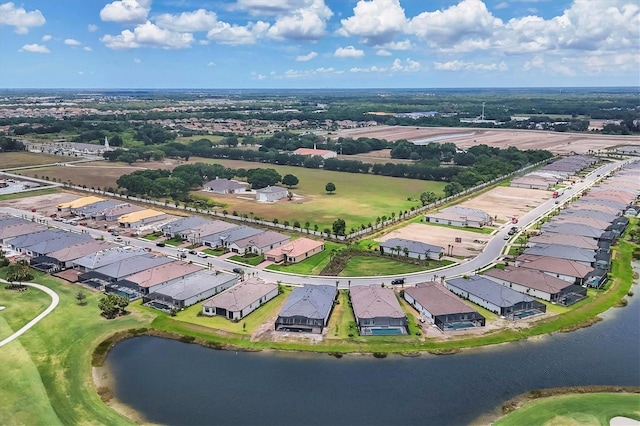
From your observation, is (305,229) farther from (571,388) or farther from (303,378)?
(571,388)

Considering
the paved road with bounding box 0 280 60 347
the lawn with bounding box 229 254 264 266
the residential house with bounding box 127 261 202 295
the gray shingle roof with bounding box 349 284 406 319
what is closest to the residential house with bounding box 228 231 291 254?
the lawn with bounding box 229 254 264 266

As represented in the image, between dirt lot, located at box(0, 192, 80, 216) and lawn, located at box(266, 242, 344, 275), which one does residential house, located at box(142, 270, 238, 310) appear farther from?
dirt lot, located at box(0, 192, 80, 216)

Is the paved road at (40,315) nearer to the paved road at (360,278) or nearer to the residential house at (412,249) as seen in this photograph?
the paved road at (360,278)

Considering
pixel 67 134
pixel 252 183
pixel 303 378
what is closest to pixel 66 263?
pixel 303 378

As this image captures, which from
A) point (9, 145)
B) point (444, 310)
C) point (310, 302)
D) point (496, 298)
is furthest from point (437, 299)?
point (9, 145)


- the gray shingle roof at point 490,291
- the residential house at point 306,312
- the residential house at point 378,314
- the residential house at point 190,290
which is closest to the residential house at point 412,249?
the gray shingle roof at point 490,291

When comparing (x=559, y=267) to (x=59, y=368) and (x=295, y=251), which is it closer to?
(x=295, y=251)
